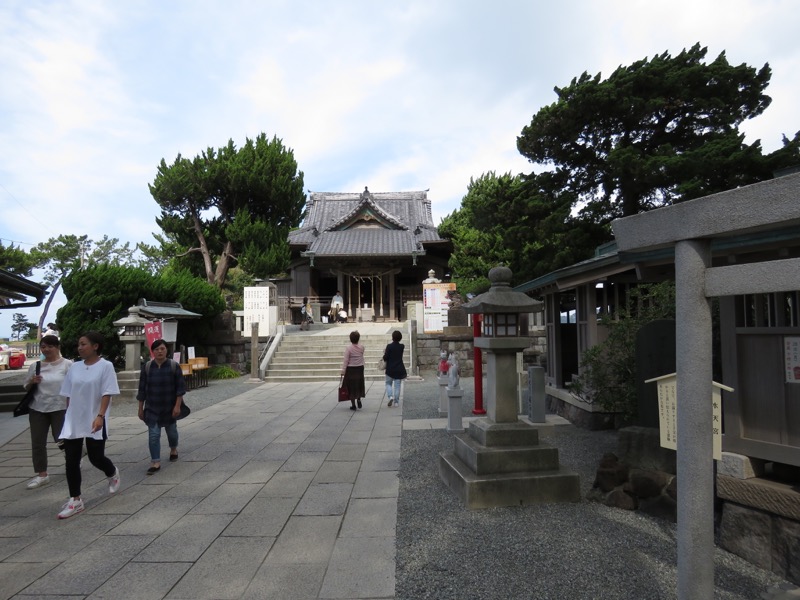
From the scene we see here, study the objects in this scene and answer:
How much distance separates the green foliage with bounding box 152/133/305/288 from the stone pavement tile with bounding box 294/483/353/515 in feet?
61.2

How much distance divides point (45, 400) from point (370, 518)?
12.2ft

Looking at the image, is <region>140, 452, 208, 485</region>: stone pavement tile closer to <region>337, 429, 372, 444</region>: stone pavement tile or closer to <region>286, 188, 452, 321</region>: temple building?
<region>337, 429, 372, 444</region>: stone pavement tile

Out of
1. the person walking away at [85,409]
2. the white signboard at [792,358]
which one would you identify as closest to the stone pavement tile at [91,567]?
the person walking away at [85,409]

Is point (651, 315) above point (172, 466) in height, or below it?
above

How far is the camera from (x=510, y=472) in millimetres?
4387

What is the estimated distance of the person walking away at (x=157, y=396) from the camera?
18.1ft

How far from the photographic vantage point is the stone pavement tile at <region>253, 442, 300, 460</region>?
617cm

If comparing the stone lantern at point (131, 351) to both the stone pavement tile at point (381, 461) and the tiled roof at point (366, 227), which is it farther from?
the tiled roof at point (366, 227)

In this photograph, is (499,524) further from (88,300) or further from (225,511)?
(88,300)

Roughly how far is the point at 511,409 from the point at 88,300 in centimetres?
1287

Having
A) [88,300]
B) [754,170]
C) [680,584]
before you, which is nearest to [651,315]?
[680,584]

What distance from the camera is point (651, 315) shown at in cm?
538

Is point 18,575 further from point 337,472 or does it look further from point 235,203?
point 235,203

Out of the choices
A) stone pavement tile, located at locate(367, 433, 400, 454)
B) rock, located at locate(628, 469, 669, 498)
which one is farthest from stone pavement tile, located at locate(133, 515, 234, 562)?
rock, located at locate(628, 469, 669, 498)
